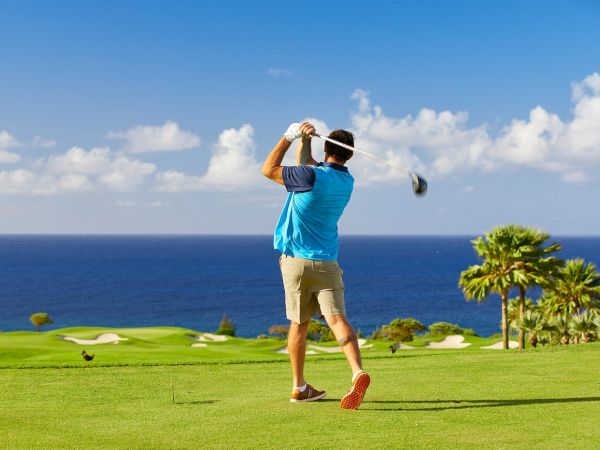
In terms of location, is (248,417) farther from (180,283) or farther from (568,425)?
(180,283)

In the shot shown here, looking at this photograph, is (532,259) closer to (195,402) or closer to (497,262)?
(497,262)

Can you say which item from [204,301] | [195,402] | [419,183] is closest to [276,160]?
[419,183]

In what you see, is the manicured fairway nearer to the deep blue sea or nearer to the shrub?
the shrub

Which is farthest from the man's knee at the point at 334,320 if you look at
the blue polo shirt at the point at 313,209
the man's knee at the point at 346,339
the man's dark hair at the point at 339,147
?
the man's dark hair at the point at 339,147

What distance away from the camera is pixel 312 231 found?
6.94 meters

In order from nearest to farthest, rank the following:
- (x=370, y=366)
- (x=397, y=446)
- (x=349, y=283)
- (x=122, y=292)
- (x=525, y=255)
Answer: (x=397, y=446), (x=370, y=366), (x=525, y=255), (x=122, y=292), (x=349, y=283)

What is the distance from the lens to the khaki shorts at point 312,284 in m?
6.90

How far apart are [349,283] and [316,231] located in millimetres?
173714

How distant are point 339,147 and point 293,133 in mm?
462

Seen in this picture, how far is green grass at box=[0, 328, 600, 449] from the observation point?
17.2ft

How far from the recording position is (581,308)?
39906 millimetres

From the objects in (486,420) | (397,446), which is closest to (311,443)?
(397,446)

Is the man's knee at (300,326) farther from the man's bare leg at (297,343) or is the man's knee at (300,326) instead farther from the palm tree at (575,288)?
the palm tree at (575,288)

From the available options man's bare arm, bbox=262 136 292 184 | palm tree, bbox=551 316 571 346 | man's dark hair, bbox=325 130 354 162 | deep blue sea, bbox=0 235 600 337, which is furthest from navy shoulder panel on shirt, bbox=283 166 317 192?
deep blue sea, bbox=0 235 600 337
